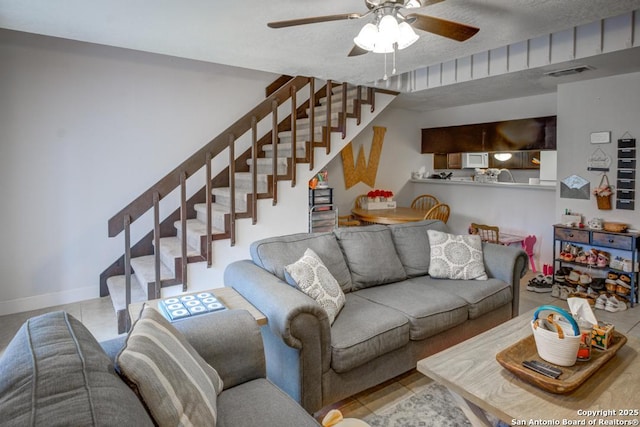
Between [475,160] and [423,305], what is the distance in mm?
4302

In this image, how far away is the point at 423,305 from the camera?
97.1 inches

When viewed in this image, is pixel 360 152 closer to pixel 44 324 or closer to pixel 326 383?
pixel 326 383

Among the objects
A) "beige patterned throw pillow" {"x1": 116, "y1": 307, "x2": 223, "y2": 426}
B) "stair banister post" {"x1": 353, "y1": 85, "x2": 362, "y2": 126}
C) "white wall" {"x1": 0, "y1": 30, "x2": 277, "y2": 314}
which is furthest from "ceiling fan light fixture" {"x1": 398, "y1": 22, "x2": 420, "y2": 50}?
"white wall" {"x1": 0, "y1": 30, "x2": 277, "y2": 314}

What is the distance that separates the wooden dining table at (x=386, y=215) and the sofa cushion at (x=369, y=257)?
1750mm

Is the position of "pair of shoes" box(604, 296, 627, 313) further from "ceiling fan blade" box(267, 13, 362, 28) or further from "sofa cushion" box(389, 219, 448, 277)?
"ceiling fan blade" box(267, 13, 362, 28)

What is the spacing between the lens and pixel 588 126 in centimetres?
410

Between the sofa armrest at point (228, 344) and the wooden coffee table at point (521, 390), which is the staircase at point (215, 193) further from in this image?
the wooden coffee table at point (521, 390)

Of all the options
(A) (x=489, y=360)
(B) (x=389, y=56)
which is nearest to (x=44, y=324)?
(A) (x=489, y=360)

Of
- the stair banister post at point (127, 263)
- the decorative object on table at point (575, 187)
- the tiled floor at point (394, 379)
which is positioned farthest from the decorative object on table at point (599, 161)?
the stair banister post at point (127, 263)

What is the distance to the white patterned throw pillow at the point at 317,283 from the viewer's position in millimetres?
2258

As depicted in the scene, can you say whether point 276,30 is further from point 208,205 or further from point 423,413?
point 423,413

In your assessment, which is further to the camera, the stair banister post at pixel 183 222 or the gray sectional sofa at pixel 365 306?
the stair banister post at pixel 183 222

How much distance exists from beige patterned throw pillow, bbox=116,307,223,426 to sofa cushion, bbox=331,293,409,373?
81 centimetres

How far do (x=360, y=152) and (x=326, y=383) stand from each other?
14.2ft
